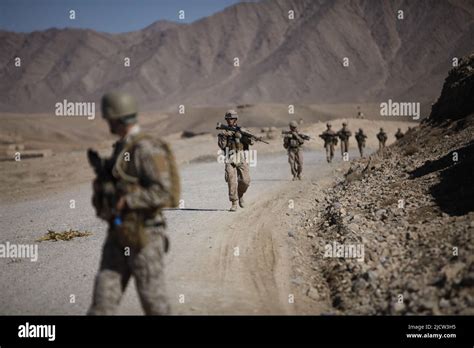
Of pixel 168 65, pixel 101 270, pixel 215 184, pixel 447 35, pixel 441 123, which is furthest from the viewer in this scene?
pixel 168 65

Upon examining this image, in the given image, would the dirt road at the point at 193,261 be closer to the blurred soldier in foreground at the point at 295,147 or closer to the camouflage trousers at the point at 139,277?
the camouflage trousers at the point at 139,277

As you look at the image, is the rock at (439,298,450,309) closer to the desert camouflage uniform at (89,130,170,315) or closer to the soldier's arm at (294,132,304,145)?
the desert camouflage uniform at (89,130,170,315)

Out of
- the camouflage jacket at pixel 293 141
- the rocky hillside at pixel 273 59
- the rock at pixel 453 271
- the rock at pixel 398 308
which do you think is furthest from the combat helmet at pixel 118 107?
the rocky hillside at pixel 273 59

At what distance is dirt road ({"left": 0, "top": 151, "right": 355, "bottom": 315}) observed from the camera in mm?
6301

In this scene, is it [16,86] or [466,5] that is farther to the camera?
[16,86]

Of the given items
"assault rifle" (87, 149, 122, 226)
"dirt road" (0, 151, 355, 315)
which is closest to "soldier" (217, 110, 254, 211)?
"dirt road" (0, 151, 355, 315)

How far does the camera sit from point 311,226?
34.1 feet

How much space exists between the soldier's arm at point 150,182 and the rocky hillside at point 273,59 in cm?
11490

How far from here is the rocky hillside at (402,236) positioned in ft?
19.2

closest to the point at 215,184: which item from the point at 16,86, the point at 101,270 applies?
the point at 101,270

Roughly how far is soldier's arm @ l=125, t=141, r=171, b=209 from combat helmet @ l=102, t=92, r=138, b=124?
29 cm
